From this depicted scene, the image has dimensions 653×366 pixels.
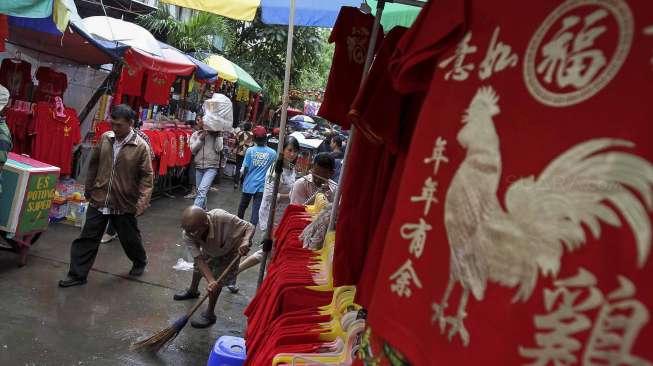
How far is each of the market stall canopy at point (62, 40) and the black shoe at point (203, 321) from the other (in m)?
3.37

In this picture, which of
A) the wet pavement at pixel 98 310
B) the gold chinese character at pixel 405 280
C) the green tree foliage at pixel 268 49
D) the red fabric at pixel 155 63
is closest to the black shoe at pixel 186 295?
the wet pavement at pixel 98 310

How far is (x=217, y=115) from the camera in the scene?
9.48 meters

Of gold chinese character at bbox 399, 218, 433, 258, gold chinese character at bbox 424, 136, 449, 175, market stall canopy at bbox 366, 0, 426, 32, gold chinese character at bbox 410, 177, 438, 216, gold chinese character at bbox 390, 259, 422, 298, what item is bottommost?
gold chinese character at bbox 390, 259, 422, 298

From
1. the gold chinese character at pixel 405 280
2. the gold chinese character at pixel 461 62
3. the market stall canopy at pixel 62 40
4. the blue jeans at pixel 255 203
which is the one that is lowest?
the blue jeans at pixel 255 203

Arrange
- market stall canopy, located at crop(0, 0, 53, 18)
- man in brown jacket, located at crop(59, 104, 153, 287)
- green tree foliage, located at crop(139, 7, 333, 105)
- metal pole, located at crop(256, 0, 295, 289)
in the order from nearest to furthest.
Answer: metal pole, located at crop(256, 0, 295, 289) < market stall canopy, located at crop(0, 0, 53, 18) < man in brown jacket, located at crop(59, 104, 153, 287) < green tree foliage, located at crop(139, 7, 333, 105)

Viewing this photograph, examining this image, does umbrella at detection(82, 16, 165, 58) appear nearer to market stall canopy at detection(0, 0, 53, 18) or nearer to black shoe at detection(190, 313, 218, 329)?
market stall canopy at detection(0, 0, 53, 18)

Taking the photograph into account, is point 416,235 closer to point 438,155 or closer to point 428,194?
point 428,194

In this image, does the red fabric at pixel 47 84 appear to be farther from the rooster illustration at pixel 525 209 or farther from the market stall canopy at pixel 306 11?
the rooster illustration at pixel 525 209

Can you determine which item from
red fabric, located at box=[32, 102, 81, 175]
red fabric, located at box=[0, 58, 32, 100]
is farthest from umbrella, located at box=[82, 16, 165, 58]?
red fabric, located at box=[32, 102, 81, 175]

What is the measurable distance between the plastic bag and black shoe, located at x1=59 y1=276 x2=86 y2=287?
435 centimetres

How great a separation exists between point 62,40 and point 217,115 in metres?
3.34

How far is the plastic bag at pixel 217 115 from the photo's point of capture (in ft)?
30.6

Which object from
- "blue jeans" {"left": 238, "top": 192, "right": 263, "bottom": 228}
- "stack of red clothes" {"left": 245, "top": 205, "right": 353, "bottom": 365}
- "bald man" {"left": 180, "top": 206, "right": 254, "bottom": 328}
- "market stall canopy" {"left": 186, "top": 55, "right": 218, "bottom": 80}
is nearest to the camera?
"stack of red clothes" {"left": 245, "top": 205, "right": 353, "bottom": 365}

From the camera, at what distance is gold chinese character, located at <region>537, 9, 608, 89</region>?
93 cm
